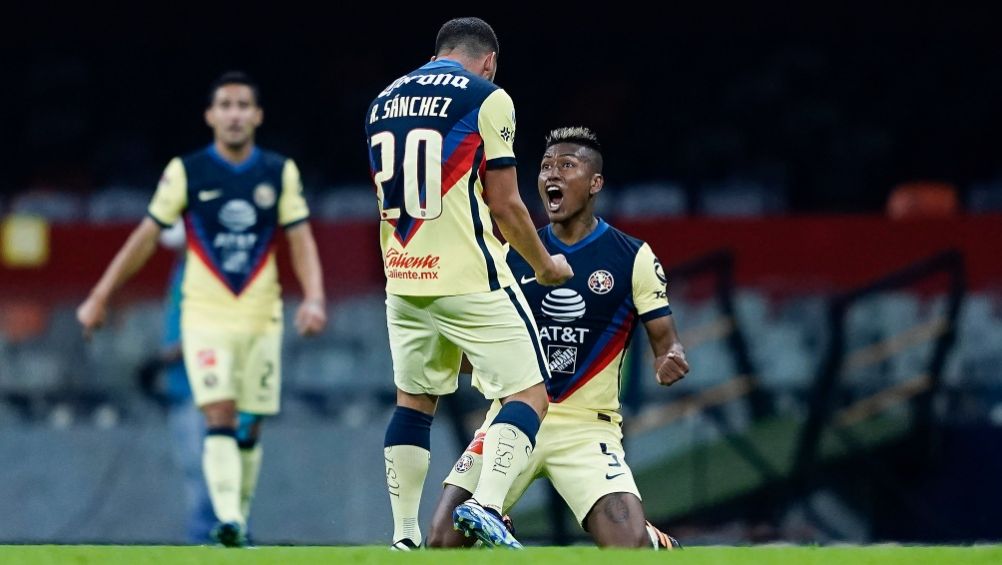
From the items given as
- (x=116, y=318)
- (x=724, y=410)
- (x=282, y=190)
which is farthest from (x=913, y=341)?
(x=116, y=318)

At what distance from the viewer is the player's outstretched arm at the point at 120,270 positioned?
7.68 metres

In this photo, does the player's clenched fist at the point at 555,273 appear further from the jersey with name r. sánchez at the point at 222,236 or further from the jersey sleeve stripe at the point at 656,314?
the jersey with name r. sánchez at the point at 222,236

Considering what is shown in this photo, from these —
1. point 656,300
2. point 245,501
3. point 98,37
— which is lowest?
point 245,501

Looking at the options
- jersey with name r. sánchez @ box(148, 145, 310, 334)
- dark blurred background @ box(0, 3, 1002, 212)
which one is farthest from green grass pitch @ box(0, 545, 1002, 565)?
dark blurred background @ box(0, 3, 1002, 212)

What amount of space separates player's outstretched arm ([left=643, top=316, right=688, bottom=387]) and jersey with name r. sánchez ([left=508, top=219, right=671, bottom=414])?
0.06 metres

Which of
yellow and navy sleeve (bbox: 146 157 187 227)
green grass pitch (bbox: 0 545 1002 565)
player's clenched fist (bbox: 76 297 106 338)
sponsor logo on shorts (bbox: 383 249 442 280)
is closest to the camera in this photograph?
green grass pitch (bbox: 0 545 1002 565)

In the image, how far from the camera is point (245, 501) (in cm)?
811

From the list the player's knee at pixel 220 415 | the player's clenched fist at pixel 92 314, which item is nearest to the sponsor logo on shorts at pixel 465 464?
the player's knee at pixel 220 415

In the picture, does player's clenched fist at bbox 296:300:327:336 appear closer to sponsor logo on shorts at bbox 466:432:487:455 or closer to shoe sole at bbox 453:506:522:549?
sponsor logo on shorts at bbox 466:432:487:455

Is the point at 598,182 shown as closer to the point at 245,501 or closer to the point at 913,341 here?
the point at 245,501

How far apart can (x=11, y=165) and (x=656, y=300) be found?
33.6 feet

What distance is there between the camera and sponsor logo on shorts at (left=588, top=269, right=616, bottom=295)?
638 centimetres

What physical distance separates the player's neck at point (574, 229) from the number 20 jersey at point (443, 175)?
3.02 feet

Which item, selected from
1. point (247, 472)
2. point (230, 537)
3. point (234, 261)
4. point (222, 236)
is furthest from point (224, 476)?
point (222, 236)
